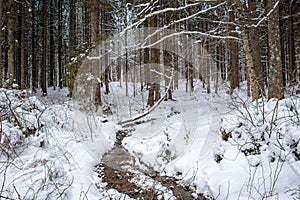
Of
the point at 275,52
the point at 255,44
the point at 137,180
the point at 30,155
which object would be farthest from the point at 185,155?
the point at 255,44

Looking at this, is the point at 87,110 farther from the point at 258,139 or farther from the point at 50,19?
the point at 50,19

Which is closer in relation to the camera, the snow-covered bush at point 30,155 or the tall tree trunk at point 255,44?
the snow-covered bush at point 30,155

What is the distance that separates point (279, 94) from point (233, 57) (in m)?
7.49

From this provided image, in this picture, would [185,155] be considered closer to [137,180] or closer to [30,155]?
[137,180]

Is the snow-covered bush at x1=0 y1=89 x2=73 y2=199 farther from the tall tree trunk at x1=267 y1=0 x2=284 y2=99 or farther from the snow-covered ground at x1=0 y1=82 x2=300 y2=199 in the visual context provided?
the tall tree trunk at x1=267 y1=0 x2=284 y2=99

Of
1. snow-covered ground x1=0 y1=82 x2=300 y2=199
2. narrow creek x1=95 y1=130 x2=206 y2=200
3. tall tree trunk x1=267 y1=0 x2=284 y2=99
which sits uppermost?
tall tree trunk x1=267 y1=0 x2=284 y2=99

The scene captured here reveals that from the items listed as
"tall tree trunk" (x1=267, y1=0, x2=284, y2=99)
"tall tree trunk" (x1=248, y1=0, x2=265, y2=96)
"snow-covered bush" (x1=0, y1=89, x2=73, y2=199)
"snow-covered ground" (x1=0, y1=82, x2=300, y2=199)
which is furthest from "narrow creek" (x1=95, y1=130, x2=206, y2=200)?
"tall tree trunk" (x1=248, y1=0, x2=265, y2=96)

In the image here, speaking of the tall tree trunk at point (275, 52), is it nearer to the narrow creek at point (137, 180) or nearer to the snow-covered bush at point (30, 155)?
the narrow creek at point (137, 180)

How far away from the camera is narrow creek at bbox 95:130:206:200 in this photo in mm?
3362

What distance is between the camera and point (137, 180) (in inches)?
154

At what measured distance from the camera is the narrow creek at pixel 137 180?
11.0 ft

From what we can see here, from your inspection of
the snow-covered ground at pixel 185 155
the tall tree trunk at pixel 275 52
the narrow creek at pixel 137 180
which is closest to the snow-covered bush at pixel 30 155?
the snow-covered ground at pixel 185 155

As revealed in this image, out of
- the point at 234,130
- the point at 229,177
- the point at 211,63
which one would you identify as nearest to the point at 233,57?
the point at 211,63

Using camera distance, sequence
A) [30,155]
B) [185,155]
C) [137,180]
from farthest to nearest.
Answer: [185,155], [30,155], [137,180]
